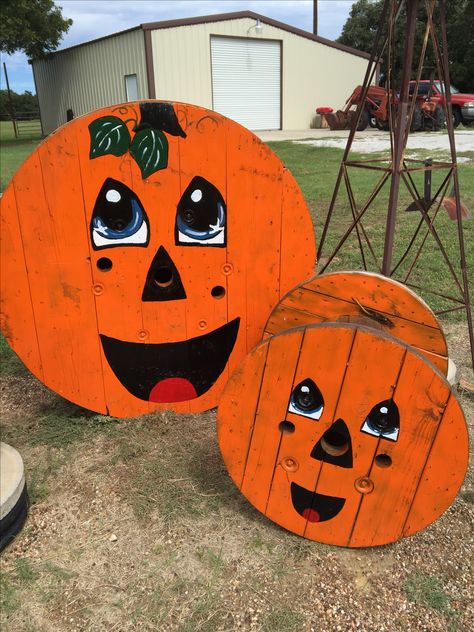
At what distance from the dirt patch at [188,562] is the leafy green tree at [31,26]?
29.7 meters

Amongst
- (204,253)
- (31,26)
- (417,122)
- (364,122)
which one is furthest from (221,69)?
(204,253)

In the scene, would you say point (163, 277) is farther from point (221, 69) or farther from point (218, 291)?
point (221, 69)

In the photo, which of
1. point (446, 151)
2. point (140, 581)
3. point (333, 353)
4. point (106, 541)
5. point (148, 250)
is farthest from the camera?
point (446, 151)

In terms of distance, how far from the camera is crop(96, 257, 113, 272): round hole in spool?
111 inches

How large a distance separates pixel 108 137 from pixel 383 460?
1968mm

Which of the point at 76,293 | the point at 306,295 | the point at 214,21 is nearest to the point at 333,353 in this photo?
the point at 306,295

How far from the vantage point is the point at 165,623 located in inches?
78.6

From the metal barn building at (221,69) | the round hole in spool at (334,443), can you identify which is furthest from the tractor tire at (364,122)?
the round hole in spool at (334,443)

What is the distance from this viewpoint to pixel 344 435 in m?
2.13

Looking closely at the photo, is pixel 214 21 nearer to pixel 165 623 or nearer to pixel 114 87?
pixel 114 87

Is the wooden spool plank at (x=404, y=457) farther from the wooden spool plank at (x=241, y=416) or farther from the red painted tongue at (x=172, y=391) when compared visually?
the red painted tongue at (x=172, y=391)

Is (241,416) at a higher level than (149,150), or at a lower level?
lower

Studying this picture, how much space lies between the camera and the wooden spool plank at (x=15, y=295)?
8.63 ft

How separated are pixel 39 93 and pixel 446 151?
26.9 m
